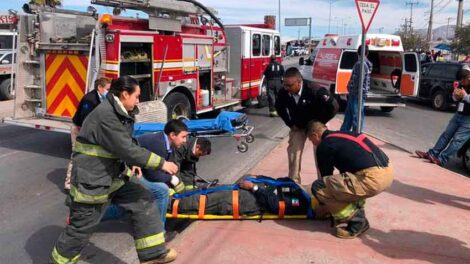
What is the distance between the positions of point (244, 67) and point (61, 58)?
230 inches

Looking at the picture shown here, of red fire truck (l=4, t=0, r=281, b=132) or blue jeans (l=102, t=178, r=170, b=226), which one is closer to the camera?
blue jeans (l=102, t=178, r=170, b=226)

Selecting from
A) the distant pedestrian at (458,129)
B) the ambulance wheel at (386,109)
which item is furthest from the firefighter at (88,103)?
the ambulance wheel at (386,109)

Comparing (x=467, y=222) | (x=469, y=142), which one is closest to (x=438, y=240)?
(x=467, y=222)

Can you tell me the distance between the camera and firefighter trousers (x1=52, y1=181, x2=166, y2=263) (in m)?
3.57

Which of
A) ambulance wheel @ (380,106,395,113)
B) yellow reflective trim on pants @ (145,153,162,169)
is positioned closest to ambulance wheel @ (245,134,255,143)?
yellow reflective trim on pants @ (145,153,162,169)

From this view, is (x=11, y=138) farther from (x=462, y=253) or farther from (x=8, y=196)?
(x=462, y=253)

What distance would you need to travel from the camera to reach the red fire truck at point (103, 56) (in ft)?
24.4

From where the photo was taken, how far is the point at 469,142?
7836 mm

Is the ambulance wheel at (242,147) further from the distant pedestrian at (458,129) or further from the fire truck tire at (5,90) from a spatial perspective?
the fire truck tire at (5,90)

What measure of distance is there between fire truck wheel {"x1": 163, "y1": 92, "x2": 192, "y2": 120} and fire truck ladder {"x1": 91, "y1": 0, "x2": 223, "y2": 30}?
1.46 m

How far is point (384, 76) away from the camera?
15.2m

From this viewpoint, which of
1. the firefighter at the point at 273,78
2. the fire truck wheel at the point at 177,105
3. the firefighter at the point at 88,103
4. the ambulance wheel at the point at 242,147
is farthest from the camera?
the firefighter at the point at 273,78

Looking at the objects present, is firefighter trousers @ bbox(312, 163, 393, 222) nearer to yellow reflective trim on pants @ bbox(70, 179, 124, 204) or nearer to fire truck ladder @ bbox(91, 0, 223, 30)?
yellow reflective trim on pants @ bbox(70, 179, 124, 204)

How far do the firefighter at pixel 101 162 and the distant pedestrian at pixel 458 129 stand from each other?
554 centimetres
